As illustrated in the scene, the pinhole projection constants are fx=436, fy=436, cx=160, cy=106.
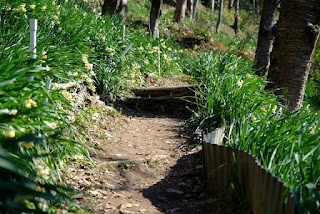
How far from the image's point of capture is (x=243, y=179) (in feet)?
11.0

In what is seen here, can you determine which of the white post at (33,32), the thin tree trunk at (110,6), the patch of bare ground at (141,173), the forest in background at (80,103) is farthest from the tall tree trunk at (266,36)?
the white post at (33,32)

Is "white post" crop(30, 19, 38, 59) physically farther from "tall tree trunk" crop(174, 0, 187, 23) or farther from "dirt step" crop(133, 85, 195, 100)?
"tall tree trunk" crop(174, 0, 187, 23)

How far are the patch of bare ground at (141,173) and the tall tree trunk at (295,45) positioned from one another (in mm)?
1524

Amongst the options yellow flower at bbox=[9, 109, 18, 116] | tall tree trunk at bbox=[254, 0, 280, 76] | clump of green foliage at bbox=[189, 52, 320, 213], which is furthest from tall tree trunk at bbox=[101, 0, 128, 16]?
yellow flower at bbox=[9, 109, 18, 116]

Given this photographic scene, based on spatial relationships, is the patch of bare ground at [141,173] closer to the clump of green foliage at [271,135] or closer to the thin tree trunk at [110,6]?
the clump of green foliage at [271,135]

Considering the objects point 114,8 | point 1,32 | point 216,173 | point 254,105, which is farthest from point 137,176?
point 114,8

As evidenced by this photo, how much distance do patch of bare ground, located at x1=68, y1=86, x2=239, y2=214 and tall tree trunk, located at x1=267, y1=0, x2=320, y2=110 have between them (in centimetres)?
152

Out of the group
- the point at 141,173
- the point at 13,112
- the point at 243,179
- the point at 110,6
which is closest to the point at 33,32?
the point at 13,112

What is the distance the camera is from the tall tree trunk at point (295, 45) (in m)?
5.57

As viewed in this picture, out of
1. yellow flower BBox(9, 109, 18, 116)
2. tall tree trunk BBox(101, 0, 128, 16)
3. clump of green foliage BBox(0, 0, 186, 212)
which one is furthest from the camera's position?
tall tree trunk BBox(101, 0, 128, 16)

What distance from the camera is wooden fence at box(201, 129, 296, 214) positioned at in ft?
8.65

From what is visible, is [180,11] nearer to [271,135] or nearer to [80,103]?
[80,103]

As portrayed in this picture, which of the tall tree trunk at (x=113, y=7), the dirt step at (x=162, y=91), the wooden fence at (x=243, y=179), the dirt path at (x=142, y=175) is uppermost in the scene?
the tall tree trunk at (x=113, y=7)

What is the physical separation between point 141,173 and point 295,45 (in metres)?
2.72
